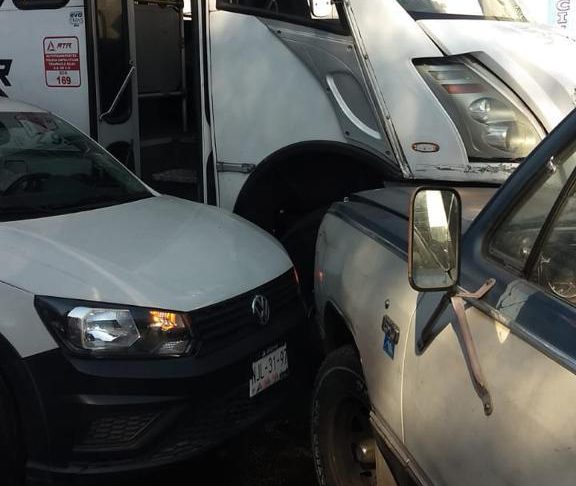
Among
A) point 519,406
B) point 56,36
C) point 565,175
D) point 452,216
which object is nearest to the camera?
point 519,406

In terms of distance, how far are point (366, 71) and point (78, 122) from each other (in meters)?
2.65

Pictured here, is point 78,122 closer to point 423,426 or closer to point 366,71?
point 366,71

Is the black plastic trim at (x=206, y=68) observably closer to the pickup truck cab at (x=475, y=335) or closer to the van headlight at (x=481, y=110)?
the van headlight at (x=481, y=110)

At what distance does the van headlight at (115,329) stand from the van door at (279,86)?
6.38 ft

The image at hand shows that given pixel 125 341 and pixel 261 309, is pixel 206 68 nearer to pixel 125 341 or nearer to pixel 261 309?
pixel 261 309

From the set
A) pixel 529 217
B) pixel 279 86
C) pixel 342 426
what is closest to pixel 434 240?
pixel 529 217

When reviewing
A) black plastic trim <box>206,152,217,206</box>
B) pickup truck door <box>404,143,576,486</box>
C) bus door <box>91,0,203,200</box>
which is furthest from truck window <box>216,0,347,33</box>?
pickup truck door <box>404,143,576,486</box>

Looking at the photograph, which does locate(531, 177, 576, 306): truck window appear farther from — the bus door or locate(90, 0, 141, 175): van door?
locate(90, 0, 141, 175): van door

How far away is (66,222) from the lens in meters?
3.47

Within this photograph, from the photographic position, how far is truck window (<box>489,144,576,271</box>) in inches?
Answer: 71.6

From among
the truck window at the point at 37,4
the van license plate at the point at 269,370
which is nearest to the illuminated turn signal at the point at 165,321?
the van license plate at the point at 269,370

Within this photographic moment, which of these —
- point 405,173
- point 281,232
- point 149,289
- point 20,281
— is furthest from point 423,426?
point 281,232

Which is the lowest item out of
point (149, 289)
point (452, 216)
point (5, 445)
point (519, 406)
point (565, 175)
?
point (5, 445)

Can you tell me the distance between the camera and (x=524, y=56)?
4109mm
